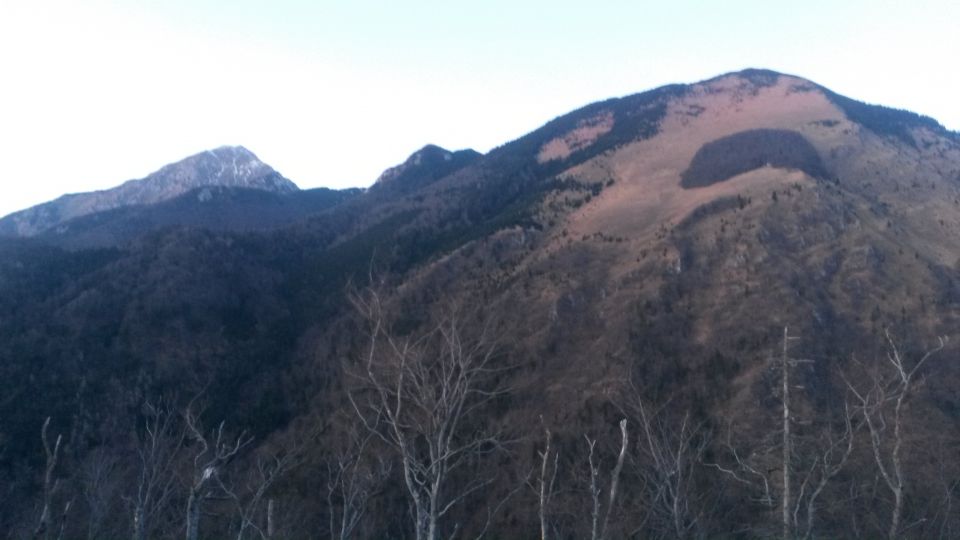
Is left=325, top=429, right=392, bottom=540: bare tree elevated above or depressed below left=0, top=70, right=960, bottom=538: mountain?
above

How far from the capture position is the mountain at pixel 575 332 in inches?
1802

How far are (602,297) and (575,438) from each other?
2634cm

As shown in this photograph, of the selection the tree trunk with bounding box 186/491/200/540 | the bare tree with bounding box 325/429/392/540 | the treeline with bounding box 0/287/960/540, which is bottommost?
the treeline with bounding box 0/287/960/540

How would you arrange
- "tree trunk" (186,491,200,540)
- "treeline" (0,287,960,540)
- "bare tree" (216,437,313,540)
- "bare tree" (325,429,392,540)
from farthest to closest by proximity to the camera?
"treeline" (0,287,960,540), "bare tree" (325,429,392,540), "bare tree" (216,437,313,540), "tree trunk" (186,491,200,540)

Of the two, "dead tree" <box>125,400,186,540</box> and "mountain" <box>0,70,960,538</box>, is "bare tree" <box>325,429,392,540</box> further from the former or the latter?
"dead tree" <box>125,400,186,540</box>

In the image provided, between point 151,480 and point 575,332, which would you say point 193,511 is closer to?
point 151,480

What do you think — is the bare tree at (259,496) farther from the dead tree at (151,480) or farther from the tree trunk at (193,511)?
the dead tree at (151,480)

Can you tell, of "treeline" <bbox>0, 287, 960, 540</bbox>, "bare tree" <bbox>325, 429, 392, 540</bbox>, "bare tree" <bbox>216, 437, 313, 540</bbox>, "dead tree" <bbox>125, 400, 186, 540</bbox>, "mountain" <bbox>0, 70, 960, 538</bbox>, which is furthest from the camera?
"mountain" <bbox>0, 70, 960, 538</bbox>

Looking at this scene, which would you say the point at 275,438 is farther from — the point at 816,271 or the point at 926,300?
the point at 926,300

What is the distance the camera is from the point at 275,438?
85.0 metres

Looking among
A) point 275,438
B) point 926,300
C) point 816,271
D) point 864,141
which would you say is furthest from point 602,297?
point 864,141

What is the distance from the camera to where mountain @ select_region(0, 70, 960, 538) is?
45781 millimetres

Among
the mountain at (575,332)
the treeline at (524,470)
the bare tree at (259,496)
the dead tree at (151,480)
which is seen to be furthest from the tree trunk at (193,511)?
the dead tree at (151,480)

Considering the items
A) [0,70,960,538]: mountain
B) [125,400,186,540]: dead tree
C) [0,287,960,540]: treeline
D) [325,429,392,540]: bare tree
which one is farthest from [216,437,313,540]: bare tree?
[125,400,186,540]: dead tree
